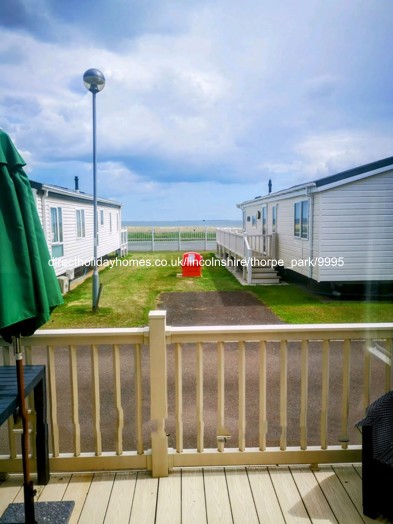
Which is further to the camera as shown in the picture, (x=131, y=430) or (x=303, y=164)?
(x=303, y=164)

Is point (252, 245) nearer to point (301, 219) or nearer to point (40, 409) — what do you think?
point (301, 219)

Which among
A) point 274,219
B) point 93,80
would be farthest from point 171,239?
point 93,80

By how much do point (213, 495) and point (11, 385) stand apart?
102cm

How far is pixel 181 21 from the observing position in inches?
132

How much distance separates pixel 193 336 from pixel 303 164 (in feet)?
17.3

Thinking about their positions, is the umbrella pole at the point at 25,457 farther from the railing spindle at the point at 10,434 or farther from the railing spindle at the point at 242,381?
the railing spindle at the point at 242,381

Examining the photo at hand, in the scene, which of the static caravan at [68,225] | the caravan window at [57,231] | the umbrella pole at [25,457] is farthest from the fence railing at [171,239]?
the umbrella pole at [25,457]

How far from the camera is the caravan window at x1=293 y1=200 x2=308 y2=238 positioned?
8.70 meters

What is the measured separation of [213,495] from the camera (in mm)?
1760

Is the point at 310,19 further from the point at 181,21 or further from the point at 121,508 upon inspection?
the point at 121,508

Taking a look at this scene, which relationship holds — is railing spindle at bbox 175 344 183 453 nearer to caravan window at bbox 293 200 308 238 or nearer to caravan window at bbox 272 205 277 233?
caravan window at bbox 293 200 308 238

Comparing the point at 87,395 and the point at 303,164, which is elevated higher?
the point at 303,164

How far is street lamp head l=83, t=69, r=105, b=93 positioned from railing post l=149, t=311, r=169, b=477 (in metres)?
2.49

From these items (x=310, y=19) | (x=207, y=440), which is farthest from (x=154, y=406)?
(x=310, y=19)
